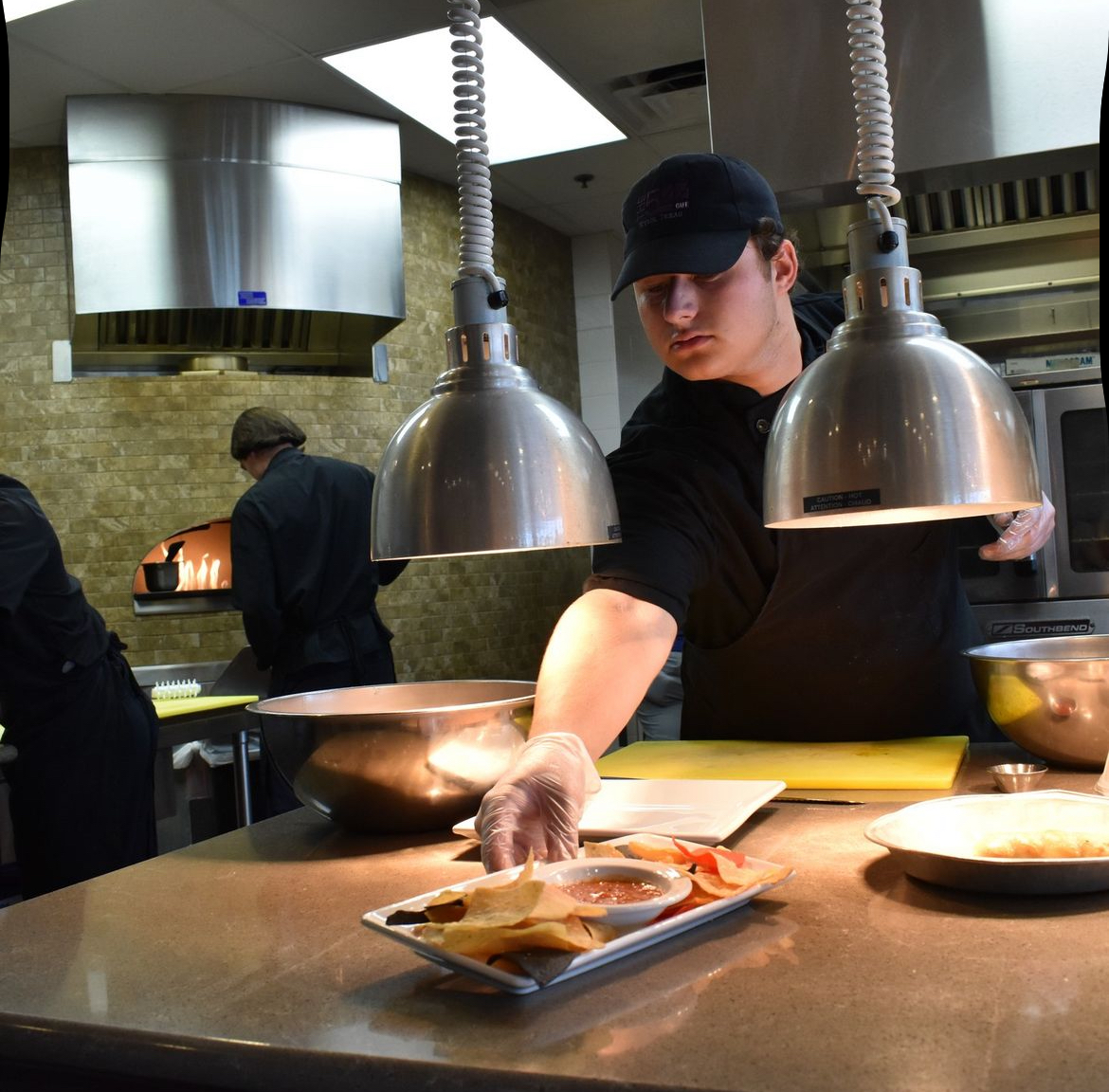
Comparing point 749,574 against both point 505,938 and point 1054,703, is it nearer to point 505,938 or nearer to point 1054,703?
point 1054,703

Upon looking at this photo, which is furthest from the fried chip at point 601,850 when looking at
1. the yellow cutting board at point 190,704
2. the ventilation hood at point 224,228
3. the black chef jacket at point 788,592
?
the ventilation hood at point 224,228

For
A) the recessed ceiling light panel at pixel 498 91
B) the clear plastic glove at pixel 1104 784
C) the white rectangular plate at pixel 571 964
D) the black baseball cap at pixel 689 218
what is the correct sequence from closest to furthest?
the white rectangular plate at pixel 571 964 < the clear plastic glove at pixel 1104 784 < the black baseball cap at pixel 689 218 < the recessed ceiling light panel at pixel 498 91

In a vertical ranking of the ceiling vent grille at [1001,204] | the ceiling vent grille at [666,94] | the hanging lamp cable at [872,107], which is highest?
the ceiling vent grille at [666,94]

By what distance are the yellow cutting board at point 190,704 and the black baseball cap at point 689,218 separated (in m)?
2.71

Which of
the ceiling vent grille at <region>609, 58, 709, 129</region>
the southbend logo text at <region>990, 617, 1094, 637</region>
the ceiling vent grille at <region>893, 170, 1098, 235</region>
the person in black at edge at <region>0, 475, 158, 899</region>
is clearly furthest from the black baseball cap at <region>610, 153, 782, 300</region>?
the ceiling vent grille at <region>609, 58, 709, 129</region>

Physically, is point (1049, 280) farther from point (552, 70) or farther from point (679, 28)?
point (552, 70)

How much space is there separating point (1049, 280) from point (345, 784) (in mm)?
3042

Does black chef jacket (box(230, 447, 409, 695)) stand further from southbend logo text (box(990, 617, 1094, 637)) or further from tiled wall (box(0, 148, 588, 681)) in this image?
southbend logo text (box(990, 617, 1094, 637))

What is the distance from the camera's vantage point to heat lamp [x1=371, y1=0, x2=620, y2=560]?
1.22m

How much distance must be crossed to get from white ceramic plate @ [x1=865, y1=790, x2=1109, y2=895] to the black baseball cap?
2.36ft

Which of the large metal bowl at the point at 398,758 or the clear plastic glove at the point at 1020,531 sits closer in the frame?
the large metal bowl at the point at 398,758

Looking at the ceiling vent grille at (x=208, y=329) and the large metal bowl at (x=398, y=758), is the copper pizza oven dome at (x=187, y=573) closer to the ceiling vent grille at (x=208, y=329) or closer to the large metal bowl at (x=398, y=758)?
the ceiling vent grille at (x=208, y=329)

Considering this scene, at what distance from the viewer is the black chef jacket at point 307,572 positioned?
4305 mm

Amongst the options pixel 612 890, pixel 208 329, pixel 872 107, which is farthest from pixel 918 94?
pixel 208 329
